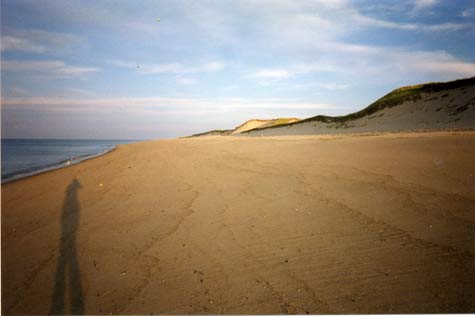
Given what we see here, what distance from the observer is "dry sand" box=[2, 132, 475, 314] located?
2.21m

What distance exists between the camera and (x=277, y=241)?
3.02 metres

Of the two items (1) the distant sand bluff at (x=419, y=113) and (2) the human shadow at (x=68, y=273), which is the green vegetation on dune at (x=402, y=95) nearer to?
(1) the distant sand bluff at (x=419, y=113)

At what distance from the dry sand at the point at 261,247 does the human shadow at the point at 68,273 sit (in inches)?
0.6

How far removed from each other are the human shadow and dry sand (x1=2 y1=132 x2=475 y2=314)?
14 millimetres

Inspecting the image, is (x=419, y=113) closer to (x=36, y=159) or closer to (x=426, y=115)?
(x=426, y=115)

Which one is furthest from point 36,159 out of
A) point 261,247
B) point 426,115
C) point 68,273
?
point 426,115

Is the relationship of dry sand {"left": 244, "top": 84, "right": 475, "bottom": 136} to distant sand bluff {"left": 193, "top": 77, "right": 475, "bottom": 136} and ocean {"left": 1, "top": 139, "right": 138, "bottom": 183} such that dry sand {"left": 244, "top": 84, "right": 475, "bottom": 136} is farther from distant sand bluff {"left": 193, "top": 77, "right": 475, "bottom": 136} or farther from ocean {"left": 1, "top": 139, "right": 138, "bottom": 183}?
ocean {"left": 1, "top": 139, "right": 138, "bottom": 183}

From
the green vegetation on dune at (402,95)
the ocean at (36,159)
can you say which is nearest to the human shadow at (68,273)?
the ocean at (36,159)

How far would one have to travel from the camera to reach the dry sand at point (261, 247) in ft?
7.24

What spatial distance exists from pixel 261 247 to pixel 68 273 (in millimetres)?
1978

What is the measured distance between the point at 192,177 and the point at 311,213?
11.6 feet

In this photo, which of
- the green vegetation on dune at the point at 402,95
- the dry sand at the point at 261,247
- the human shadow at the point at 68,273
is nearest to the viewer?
the dry sand at the point at 261,247

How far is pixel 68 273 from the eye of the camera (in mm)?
2768

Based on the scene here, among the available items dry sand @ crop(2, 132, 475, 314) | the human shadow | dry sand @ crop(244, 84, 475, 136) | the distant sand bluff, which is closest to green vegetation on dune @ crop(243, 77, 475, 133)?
the distant sand bluff
